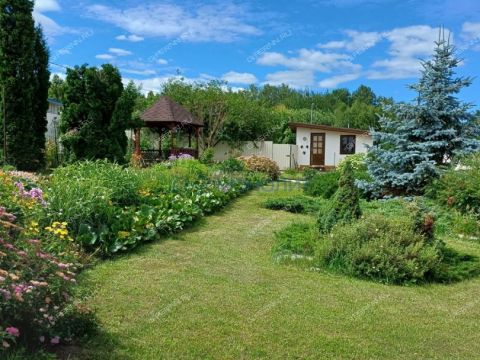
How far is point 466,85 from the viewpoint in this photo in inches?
454

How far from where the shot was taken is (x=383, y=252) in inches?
228

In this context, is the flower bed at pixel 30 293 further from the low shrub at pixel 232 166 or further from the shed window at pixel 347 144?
the shed window at pixel 347 144

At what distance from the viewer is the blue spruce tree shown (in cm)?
1141

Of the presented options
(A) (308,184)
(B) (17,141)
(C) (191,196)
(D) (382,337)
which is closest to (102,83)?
(B) (17,141)

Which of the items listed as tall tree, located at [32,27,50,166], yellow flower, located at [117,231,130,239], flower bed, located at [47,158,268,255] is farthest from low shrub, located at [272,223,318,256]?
tall tree, located at [32,27,50,166]

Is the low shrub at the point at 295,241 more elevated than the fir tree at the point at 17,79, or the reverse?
the fir tree at the point at 17,79

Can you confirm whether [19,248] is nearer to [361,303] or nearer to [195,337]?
[195,337]

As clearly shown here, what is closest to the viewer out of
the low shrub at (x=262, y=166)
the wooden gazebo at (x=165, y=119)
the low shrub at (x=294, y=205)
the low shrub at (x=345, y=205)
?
the low shrub at (x=345, y=205)

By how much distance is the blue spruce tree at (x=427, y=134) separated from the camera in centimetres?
1141

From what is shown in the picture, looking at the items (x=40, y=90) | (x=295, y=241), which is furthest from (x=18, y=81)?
(x=295, y=241)

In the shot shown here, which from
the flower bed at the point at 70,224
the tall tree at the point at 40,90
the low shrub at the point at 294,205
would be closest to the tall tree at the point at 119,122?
the flower bed at the point at 70,224

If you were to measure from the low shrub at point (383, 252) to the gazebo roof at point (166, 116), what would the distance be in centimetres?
1467

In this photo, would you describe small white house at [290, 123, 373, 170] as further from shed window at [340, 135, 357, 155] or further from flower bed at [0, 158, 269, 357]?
flower bed at [0, 158, 269, 357]

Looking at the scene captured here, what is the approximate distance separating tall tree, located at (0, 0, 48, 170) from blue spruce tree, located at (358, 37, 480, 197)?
9.94m
